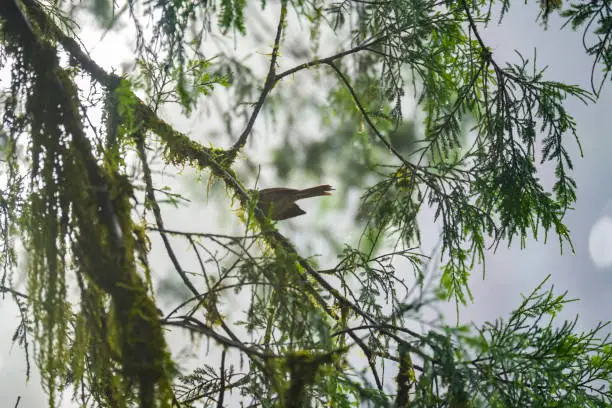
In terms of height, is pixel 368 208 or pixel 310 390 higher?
pixel 368 208

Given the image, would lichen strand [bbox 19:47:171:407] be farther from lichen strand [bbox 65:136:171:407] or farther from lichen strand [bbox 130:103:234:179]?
lichen strand [bbox 130:103:234:179]

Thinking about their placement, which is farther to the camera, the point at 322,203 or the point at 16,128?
the point at 322,203

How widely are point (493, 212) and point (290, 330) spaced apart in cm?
160

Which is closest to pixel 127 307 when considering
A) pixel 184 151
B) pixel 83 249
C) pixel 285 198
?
pixel 83 249

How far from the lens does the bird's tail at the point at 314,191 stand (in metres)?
3.75

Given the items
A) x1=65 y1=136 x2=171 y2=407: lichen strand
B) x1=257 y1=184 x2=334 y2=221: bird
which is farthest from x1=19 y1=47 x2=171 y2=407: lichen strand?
x1=257 y1=184 x2=334 y2=221: bird

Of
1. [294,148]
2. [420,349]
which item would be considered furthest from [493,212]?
[294,148]

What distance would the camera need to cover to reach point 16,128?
206cm

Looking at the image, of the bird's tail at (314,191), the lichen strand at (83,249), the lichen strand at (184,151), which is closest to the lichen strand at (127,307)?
the lichen strand at (83,249)

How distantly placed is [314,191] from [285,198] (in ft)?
0.67

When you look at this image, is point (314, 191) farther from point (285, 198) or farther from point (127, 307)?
point (127, 307)

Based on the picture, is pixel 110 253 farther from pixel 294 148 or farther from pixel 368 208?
pixel 294 148

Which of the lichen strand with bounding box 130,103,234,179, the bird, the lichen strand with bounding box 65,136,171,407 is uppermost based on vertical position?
the bird

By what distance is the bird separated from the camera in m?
3.70
